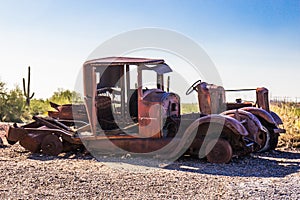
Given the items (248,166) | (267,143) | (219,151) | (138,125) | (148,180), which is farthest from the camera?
(267,143)

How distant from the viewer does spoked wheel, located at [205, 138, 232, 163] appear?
895 cm

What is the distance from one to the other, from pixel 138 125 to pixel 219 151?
→ 1.92 m

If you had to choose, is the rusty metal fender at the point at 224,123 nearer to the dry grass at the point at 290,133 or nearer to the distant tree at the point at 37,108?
the dry grass at the point at 290,133

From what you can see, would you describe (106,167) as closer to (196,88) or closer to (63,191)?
(63,191)

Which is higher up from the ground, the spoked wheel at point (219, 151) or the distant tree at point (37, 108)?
the distant tree at point (37, 108)

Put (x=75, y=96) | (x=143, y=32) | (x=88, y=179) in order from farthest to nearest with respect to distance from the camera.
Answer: (x=75, y=96)
(x=143, y=32)
(x=88, y=179)

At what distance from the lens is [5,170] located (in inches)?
303

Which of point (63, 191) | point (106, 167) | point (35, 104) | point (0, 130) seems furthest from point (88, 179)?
point (35, 104)

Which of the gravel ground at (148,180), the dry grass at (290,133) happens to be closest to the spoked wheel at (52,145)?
the gravel ground at (148,180)

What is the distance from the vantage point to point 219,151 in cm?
902

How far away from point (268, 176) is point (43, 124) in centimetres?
599

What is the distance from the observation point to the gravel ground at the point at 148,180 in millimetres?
5965

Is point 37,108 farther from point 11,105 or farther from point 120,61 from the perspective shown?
point 120,61

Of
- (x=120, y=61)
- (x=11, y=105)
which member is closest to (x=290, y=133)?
(x=120, y=61)
